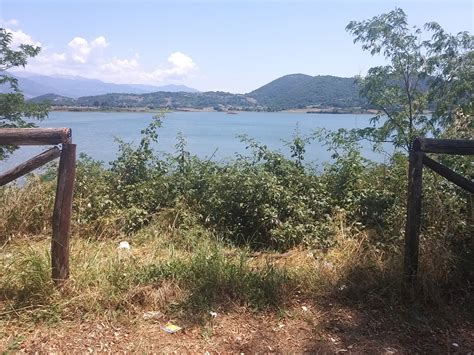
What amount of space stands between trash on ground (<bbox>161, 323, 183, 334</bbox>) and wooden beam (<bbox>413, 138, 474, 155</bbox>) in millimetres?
2372

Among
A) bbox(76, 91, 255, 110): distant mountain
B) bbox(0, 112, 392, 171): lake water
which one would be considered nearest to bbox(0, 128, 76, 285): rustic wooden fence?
bbox(0, 112, 392, 171): lake water

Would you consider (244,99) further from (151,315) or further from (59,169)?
(151,315)

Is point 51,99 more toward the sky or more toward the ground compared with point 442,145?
more toward the sky

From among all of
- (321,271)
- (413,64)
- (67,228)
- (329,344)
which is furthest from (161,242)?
(413,64)

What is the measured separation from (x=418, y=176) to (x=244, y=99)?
48.9 m

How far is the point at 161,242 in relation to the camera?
4707mm

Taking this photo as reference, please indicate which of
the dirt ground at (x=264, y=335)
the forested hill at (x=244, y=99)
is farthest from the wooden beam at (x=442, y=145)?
the forested hill at (x=244, y=99)

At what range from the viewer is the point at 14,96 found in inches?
400

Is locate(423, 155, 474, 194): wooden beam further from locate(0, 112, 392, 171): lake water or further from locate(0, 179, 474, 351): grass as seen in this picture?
locate(0, 112, 392, 171): lake water

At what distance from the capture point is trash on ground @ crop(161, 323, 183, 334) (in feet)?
9.76

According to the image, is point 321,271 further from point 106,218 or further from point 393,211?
point 106,218

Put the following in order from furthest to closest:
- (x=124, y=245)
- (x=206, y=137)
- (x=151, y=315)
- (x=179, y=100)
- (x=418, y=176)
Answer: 1. (x=179, y=100)
2. (x=206, y=137)
3. (x=124, y=245)
4. (x=418, y=176)
5. (x=151, y=315)

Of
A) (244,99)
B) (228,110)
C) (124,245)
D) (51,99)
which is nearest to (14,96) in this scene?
(51,99)

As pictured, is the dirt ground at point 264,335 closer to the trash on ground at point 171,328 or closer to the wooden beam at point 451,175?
the trash on ground at point 171,328
